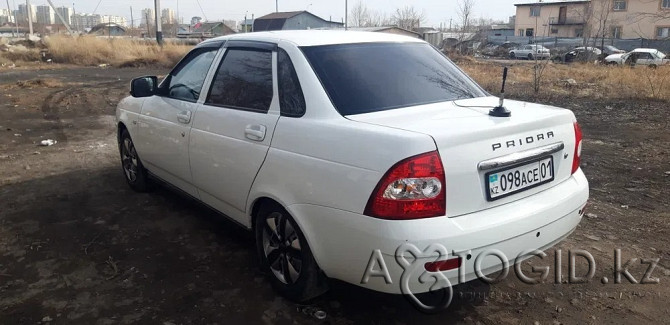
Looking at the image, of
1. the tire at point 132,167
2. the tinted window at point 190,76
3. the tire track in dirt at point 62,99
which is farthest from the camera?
the tire track in dirt at point 62,99

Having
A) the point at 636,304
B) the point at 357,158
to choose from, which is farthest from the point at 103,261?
the point at 636,304

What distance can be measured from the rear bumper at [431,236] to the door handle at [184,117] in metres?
1.53

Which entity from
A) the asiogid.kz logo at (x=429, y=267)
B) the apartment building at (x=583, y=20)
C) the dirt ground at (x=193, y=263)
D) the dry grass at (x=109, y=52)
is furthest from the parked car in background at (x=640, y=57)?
the asiogid.kz logo at (x=429, y=267)

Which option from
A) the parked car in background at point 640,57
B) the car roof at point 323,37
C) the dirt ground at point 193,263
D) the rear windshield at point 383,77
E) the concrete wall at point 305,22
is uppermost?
the concrete wall at point 305,22

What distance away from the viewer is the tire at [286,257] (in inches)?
111

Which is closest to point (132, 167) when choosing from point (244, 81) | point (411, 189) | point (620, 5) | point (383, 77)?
point (244, 81)

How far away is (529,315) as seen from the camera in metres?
2.91

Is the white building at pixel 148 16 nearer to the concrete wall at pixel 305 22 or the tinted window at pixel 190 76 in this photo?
the concrete wall at pixel 305 22

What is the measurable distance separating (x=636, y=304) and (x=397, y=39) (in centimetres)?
231

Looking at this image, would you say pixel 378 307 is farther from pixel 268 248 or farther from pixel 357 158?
pixel 357 158

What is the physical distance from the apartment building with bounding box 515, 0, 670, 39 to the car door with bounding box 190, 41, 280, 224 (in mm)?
51522

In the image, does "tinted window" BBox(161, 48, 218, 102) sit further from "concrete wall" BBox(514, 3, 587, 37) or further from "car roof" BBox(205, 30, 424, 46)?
"concrete wall" BBox(514, 3, 587, 37)

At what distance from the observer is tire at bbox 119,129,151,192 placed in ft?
16.7

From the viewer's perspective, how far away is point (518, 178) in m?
2.61
